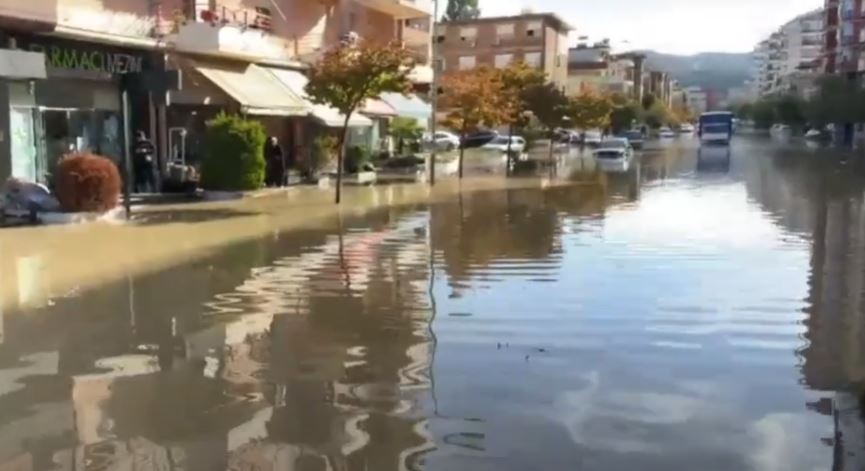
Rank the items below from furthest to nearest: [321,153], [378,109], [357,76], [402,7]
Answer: [402,7] < [378,109] < [321,153] < [357,76]

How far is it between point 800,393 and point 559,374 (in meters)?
1.86

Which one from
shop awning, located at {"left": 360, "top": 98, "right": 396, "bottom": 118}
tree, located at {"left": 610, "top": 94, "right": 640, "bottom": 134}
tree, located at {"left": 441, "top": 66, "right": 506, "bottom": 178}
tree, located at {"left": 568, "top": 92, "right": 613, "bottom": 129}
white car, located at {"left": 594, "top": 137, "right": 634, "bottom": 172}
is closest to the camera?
shop awning, located at {"left": 360, "top": 98, "right": 396, "bottom": 118}

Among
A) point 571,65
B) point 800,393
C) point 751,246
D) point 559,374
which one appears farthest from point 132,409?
point 571,65

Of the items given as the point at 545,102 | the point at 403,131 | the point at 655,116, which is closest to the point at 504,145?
the point at 545,102

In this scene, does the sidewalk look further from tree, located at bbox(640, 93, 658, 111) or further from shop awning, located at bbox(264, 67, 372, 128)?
tree, located at bbox(640, 93, 658, 111)

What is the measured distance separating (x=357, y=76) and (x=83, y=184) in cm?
767

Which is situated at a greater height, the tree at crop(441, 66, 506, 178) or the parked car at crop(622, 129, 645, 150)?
the tree at crop(441, 66, 506, 178)

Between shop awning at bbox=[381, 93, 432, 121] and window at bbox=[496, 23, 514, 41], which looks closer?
shop awning at bbox=[381, 93, 432, 121]

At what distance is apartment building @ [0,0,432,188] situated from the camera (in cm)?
2131

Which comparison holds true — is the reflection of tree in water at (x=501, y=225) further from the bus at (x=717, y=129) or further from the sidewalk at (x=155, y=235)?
the bus at (x=717, y=129)

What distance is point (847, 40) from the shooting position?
101125mm

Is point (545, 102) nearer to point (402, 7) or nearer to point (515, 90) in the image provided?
point (515, 90)

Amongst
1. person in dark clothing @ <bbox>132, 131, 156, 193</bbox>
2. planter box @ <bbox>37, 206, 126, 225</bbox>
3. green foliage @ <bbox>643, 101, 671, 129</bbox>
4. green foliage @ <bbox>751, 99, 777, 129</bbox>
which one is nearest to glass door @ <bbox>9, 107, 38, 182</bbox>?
planter box @ <bbox>37, 206, 126, 225</bbox>

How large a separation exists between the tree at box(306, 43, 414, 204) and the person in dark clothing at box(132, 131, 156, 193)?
439cm
